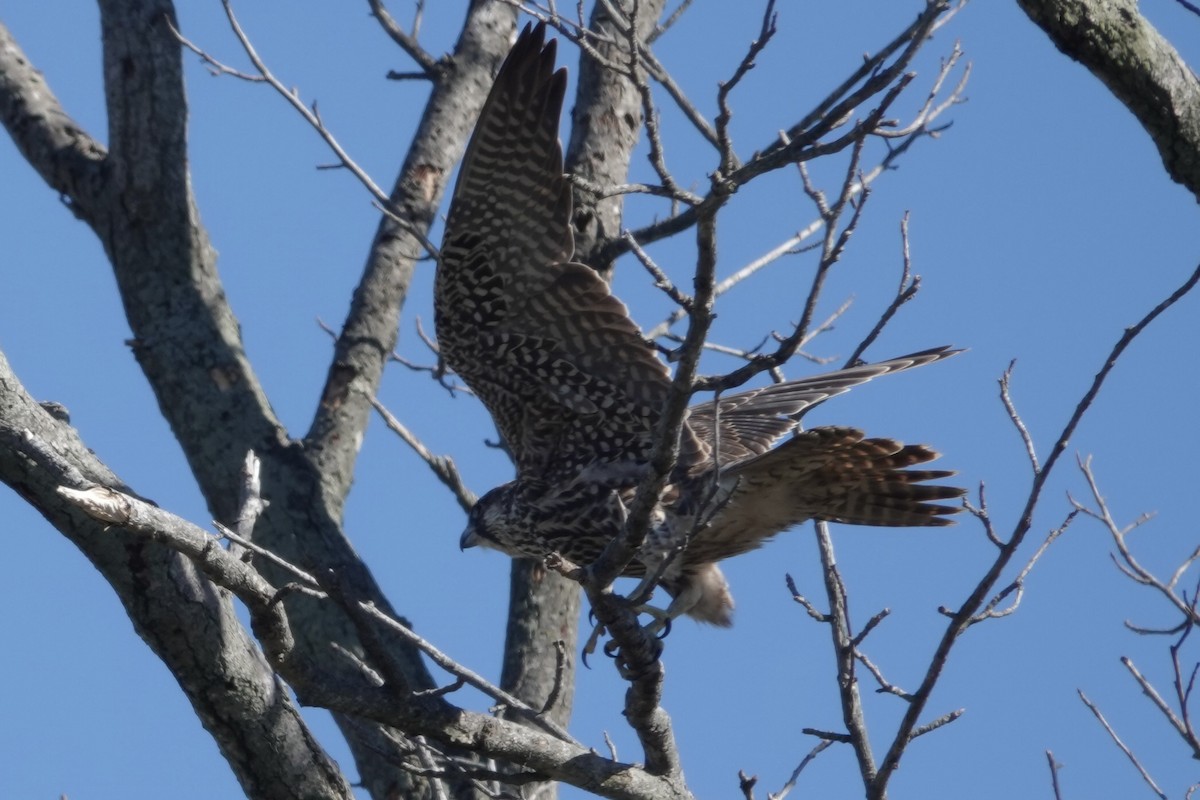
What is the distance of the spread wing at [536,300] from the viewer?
444 centimetres

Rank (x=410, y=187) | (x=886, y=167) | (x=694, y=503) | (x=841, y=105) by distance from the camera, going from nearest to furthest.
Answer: (x=841, y=105) → (x=694, y=503) → (x=886, y=167) → (x=410, y=187)

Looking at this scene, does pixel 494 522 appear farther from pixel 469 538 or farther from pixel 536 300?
pixel 536 300

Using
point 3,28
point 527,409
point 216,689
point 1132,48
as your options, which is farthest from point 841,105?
point 3,28

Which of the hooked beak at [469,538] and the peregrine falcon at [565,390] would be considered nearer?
the peregrine falcon at [565,390]

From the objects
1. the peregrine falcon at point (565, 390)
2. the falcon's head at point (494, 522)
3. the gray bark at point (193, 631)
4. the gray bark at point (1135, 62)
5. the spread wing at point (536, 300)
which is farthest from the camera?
the falcon's head at point (494, 522)

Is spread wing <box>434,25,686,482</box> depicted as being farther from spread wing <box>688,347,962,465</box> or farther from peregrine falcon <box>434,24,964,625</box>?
spread wing <box>688,347,962,465</box>

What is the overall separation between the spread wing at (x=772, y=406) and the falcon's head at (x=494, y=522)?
0.67 metres

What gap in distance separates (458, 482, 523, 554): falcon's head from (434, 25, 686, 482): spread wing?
0.23 meters

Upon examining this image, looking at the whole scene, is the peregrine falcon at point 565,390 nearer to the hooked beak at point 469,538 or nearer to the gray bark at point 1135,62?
the hooked beak at point 469,538

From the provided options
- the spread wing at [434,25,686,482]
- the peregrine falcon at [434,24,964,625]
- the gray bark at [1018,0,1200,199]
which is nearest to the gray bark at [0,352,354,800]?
the peregrine falcon at [434,24,964,625]

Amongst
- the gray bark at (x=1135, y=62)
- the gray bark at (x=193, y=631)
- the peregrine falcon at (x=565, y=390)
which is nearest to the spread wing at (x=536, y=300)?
the peregrine falcon at (x=565, y=390)

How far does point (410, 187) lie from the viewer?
537 centimetres

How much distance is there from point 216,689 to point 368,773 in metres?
1.30

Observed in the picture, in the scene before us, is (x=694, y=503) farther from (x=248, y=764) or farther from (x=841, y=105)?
(x=841, y=105)
